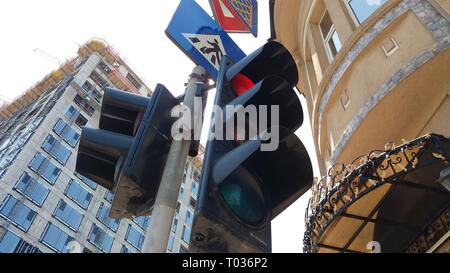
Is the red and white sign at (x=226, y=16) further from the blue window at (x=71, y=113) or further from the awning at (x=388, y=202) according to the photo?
the blue window at (x=71, y=113)

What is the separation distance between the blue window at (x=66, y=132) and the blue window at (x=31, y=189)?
743 centimetres

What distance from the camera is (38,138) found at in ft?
134

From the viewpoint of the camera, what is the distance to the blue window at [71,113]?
153 feet

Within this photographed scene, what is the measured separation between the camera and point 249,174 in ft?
6.71

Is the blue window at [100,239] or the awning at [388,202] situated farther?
the blue window at [100,239]

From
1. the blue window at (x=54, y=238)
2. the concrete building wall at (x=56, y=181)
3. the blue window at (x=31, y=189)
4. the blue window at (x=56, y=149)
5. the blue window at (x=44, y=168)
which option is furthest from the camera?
the blue window at (x=56, y=149)

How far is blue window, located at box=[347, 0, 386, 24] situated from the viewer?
794 centimetres

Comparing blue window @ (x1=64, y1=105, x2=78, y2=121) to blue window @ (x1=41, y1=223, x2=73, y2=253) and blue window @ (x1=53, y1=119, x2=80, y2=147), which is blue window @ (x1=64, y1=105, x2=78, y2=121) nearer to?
blue window @ (x1=53, y1=119, x2=80, y2=147)

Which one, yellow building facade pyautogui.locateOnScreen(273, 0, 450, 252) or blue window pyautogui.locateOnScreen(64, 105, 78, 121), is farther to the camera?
blue window pyautogui.locateOnScreen(64, 105, 78, 121)

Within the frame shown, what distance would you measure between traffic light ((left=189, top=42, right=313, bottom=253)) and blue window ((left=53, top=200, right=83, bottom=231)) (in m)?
39.6

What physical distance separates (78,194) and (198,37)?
1620 inches

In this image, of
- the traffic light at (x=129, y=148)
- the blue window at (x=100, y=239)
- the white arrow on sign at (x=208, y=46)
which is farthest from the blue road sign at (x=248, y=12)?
the blue window at (x=100, y=239)

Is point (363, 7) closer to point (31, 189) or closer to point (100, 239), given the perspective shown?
point (31, 189)

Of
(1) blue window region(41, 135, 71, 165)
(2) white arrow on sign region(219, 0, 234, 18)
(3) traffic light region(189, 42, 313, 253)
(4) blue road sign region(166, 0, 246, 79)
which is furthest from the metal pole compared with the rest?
(1) blue window region(41, 135, 71, 165)
